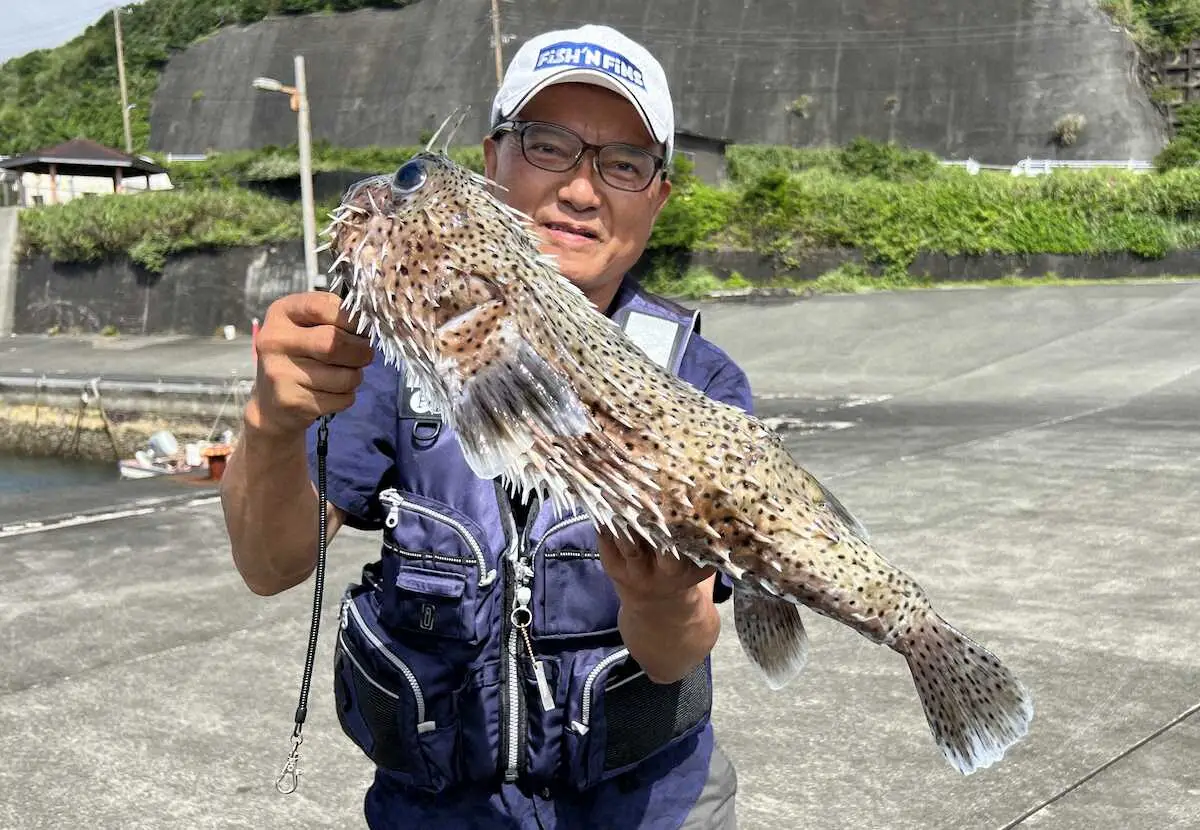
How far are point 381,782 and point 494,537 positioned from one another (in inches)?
22.0

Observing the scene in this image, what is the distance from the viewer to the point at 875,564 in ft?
6.23

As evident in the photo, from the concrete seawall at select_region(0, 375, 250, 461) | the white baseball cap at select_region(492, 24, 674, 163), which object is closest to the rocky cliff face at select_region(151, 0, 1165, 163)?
the concrete seawall at select_region(0, 375, 250, 461)

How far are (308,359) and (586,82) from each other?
29.4 inches

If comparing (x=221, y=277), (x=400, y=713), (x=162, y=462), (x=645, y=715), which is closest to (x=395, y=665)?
(x=400, y=713)

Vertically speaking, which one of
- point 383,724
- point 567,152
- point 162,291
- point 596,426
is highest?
point 567,152

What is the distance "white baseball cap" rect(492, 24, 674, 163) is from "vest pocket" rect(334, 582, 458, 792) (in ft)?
3.33

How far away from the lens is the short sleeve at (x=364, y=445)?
7.26 ft

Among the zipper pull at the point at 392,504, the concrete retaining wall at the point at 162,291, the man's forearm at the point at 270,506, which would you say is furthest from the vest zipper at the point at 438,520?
the concrete retaining wall at the point at 162,291

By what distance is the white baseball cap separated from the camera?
2135 mm

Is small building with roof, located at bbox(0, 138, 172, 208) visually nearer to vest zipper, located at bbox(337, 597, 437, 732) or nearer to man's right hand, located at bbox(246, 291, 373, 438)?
vest zipper, located at bbox(337, 597, 437, 732)

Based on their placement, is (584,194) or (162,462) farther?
(162,462)

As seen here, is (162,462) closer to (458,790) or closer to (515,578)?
(458,790)

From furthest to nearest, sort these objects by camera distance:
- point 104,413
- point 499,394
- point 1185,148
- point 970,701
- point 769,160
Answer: point 769,160
point 1185,148
point 104,413
point 970,701
point 499,394

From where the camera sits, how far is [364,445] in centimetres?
222
